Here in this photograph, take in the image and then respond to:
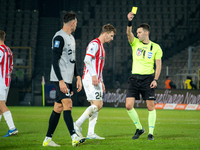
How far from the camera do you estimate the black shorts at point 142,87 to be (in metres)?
5.48

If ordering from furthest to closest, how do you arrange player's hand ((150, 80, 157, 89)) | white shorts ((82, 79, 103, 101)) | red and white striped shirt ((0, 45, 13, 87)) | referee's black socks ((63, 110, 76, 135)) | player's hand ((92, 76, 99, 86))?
red and white striped shirt ((0, 45, 13, 87)), player's hand ((150, 80, 157, 89)), white shorts ((82, 79, 103, 101)), player's hand ((92, 76, 99, 86)), referee's black socks ((63, 110, 76, 135))

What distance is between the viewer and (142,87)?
5520 millimetres

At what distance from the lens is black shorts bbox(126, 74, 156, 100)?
18.0ft

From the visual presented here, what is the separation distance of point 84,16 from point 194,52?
9.36 metres

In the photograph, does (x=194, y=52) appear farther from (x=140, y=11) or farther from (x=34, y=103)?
(x=34, y=103)

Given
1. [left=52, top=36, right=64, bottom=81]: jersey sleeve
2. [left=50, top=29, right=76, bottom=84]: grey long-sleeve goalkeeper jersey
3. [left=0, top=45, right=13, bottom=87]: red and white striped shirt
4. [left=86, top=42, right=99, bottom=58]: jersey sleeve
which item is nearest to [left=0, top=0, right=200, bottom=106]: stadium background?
[left=0, top=45, right=13, bottom=87]: red and white striped shirt

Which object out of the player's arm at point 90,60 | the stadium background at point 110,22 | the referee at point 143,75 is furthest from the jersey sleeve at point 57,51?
the stadium background at point 110,22

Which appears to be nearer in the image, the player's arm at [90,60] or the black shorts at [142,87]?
the player's arm at [90,60]

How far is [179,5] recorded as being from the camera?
24.7 m

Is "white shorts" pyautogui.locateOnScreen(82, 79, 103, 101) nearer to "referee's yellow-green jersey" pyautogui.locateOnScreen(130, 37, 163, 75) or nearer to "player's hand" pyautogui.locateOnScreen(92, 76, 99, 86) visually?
"player's hand" pyautogui.locateOnScreen(92, 76, 99, 86)

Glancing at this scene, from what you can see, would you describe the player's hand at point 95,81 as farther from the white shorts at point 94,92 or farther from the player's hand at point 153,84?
the player's hand at point 153,84

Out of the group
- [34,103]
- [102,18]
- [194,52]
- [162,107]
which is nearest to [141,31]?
[162,107]

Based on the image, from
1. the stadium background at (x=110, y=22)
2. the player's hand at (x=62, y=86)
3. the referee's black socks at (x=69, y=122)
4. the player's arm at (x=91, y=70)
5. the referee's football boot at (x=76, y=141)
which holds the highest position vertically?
the stadium background at (x=110, y=22)

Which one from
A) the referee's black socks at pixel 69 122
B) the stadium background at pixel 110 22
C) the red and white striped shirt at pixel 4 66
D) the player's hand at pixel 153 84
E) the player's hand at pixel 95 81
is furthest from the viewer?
the stadium background at pixel 110 22
